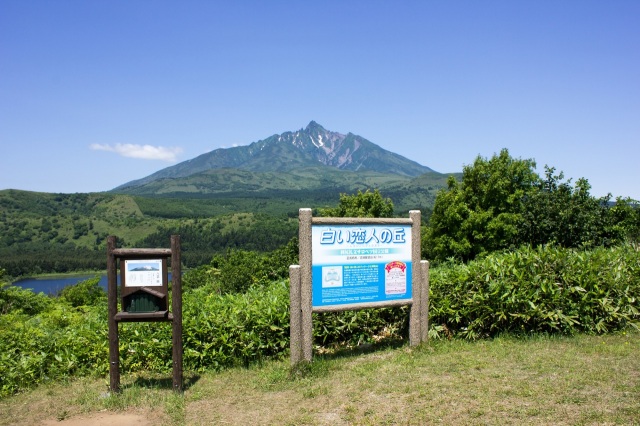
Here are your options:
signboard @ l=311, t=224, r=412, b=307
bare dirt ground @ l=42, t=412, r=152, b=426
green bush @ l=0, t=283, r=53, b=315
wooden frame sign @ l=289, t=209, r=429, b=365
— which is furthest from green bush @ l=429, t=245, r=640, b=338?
green bush @ l=0, t=283, r=53, b=315

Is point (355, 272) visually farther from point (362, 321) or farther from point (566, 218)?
point (566, 218)

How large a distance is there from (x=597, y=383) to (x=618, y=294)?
3.01 metres

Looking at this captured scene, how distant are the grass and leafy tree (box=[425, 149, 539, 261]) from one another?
29.3 m

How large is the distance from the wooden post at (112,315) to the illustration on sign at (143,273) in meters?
0.17

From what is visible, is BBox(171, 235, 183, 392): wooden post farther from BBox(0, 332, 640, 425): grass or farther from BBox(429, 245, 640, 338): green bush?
BBox(429, 245, 640, 338): green bush

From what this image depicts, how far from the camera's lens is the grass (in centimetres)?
467

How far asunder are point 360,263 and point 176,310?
2443 millimetres

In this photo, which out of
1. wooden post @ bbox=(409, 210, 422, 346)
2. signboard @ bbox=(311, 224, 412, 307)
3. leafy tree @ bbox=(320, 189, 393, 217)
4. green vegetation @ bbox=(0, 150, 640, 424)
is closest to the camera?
green vegetation @ bbox=(0, 150, 640, 424)

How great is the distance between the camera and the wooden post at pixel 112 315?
231 inches

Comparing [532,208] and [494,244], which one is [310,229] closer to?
[532,208]

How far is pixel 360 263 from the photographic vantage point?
6.95 m

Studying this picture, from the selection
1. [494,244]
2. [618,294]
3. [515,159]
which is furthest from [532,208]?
[618,294]

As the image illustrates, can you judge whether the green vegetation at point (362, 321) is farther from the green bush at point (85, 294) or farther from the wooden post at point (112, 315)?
the green bush at point (85, 294)

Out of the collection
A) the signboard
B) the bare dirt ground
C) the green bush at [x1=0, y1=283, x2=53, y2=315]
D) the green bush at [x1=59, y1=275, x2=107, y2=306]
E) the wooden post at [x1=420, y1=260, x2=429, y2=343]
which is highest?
the signboard
